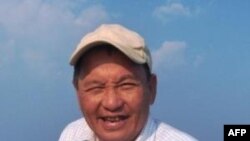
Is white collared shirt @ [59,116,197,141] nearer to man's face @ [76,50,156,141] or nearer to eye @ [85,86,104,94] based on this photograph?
man's face @ [76,50,156,141]

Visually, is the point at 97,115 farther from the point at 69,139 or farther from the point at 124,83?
the point at 69,139

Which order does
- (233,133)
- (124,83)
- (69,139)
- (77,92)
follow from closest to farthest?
1. (124,83)
2. (77,92)
3. (69,139)
4. (233,133)

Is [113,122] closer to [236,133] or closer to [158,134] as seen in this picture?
[158,134]

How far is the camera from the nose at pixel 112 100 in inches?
91.9

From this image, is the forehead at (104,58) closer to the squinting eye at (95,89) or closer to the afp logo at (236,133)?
the squinting eye at (95,89)

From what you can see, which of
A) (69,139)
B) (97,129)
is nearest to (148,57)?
(97,129)

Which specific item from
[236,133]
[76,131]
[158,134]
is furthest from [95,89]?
[236,133]

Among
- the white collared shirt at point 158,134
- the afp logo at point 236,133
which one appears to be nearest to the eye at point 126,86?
the white collared shirt at point 158,134

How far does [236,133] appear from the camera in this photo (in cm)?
482

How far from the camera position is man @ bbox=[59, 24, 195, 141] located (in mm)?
2336

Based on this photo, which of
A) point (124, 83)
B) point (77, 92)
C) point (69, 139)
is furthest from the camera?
point (69, 139)

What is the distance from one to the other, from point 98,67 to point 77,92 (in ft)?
0.74

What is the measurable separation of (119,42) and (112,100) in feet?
0.86

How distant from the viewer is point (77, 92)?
8.23 ft
